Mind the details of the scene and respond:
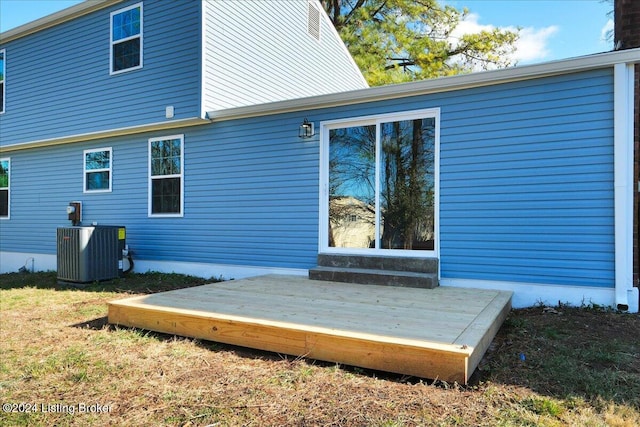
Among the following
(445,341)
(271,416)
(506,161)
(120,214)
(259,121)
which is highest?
(259,121)

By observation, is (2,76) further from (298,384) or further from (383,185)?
(298,384)

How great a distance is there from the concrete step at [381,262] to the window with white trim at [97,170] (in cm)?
500

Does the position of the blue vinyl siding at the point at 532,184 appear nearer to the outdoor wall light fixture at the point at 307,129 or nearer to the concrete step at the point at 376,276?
the concrete step at the point at 376,276

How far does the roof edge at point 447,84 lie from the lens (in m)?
4.21

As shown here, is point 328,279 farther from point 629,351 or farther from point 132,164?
point 132,164

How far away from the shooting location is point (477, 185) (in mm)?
4871

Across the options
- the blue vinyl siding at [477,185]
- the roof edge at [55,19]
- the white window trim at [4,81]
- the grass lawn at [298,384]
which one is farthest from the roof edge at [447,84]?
the white window trim at [4,81]

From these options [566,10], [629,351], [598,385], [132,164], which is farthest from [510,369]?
[566,10]

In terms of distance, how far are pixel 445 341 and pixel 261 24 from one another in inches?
296

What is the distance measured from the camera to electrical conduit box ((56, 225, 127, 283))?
6.48 metres

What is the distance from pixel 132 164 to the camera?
778 centimetres

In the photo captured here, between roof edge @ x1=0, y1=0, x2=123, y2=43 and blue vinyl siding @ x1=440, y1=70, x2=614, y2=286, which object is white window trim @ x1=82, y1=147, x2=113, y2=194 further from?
blue vinyl siding @ x1=440, y1=70, x2=614, y2=286

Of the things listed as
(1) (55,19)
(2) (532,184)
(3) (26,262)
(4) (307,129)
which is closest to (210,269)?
(4) (307,129)

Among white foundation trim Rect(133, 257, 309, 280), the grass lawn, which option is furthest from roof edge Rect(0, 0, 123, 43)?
the grass lawn
